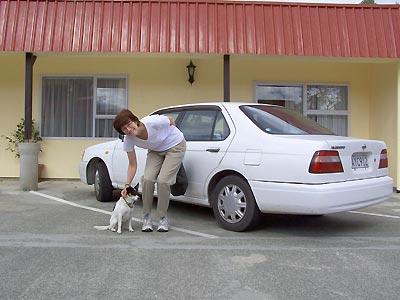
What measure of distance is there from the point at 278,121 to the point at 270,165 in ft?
2.57

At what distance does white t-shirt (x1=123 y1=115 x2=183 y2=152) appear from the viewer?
4.86 meters

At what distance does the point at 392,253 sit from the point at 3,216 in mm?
4864

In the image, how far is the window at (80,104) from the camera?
393 inches

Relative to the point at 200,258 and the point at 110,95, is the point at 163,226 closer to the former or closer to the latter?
the point at 200,258

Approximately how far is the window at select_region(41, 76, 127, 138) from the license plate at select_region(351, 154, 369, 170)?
21.0ft

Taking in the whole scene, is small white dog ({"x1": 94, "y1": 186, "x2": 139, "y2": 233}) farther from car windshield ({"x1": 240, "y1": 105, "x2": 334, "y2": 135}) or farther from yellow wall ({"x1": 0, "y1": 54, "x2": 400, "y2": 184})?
yellow wall ({"x1": 0, "y1": 54, "x2": 400, "y2": 184})

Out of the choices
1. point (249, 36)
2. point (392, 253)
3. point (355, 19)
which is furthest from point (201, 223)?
point (355, 19)

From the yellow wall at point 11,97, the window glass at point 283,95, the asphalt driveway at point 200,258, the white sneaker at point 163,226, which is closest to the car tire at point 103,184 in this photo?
the asphalt driveway at point 200,258

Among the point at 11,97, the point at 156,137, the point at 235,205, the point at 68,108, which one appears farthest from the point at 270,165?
the point at 11,97

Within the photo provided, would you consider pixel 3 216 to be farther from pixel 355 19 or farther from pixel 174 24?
pixel 355 19

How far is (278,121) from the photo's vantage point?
5.14 m

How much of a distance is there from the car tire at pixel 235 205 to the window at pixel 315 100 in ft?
17.6

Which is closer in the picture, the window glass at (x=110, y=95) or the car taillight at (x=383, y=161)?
the car taillight at (x=383, y=161)

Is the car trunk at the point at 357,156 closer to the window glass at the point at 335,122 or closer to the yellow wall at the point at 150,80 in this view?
the window glass at the point at 335,122
